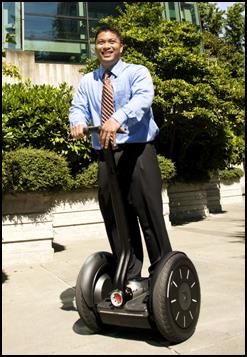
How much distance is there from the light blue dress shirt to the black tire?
0.86 meters

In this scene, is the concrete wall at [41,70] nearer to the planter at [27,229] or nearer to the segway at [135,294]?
the planter at [27,229]

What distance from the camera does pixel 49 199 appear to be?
6629 millimetres

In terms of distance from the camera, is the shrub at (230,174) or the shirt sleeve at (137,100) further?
the shrub at (230,174)

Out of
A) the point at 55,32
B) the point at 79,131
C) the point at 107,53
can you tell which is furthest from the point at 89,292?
the point at 55,32

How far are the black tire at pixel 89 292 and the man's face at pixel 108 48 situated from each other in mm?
1439

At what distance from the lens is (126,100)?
9.78 ft

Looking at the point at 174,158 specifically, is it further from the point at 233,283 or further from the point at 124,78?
the point at 124,78

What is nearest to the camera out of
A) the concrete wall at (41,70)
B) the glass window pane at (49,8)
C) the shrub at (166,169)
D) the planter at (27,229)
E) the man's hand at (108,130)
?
the man's hand at (108,130)

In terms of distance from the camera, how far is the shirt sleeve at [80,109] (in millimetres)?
2988

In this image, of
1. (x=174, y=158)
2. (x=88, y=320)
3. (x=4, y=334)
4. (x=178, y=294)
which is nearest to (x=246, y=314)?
(x=178, y=294)

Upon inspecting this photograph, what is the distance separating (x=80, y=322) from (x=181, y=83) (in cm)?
750

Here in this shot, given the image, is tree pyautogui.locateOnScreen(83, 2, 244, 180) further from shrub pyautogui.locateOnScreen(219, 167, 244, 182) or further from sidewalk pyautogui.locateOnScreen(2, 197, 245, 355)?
sidewalk pyautogui.locateOnScreen(2, 197, 245, 355)

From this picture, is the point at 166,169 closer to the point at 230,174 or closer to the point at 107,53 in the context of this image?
the point at 107,53

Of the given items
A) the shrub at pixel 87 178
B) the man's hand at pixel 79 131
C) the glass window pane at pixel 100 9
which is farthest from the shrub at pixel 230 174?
the man's hand at pixel 79 131
